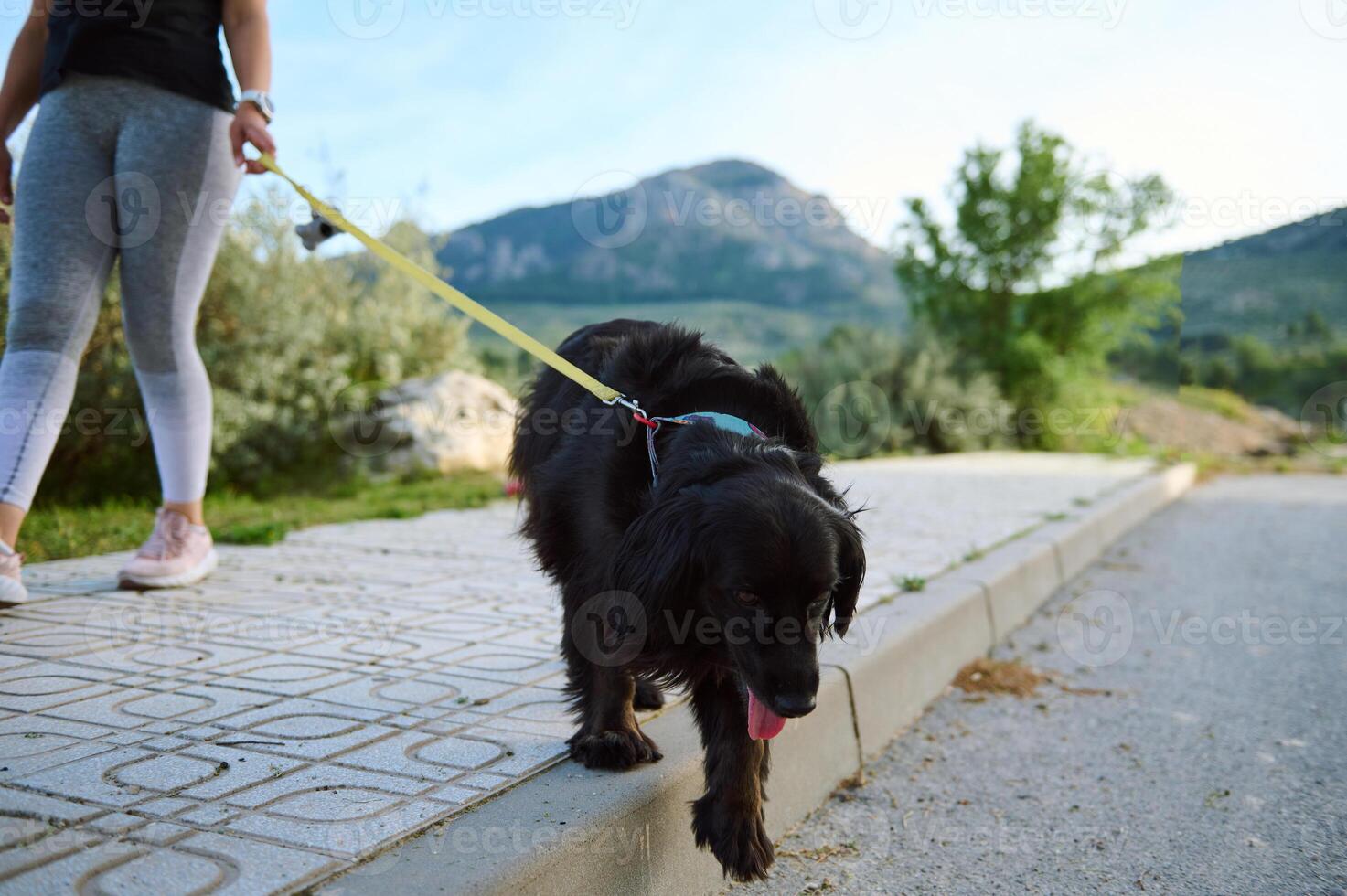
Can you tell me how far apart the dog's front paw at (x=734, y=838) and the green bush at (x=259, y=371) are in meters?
5.75

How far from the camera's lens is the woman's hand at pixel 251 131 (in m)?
3.06

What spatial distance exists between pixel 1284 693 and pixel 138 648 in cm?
396

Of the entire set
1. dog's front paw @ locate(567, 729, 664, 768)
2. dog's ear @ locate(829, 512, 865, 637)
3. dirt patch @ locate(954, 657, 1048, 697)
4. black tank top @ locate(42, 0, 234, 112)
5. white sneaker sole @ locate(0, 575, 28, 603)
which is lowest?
dirt patch @ locate(954, 657, 1048, 697)

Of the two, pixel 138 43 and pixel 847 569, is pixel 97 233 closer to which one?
pixel 138 43

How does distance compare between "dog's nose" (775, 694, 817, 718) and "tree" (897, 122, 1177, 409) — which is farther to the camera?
"tree" (897, 122, 1177, 409)

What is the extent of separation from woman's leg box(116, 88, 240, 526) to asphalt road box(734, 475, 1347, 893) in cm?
256

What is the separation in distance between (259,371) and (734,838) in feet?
22.1

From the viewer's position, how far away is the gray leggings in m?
3.14

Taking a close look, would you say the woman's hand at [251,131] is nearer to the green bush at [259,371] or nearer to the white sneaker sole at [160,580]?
the white sneaker sole at [160,580]

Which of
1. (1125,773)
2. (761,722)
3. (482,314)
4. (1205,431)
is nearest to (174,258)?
(482,314)

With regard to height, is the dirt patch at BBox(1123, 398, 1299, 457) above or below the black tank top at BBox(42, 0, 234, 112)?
below

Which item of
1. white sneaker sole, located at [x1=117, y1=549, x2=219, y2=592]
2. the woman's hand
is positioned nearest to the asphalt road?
the woman's hand

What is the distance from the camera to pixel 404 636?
3.24 meters

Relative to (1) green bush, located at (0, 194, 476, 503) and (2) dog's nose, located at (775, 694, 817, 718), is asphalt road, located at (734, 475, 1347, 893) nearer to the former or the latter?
(2) dog's nose, located at (775, 694, 817, 718)
